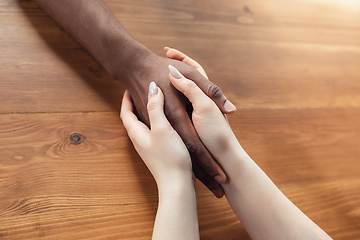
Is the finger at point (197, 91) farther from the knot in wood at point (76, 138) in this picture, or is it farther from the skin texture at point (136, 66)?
the knot in wood at point (76, 138)

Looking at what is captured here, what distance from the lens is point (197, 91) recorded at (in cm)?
53

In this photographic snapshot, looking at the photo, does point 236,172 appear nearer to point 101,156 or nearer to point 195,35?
point 101,156

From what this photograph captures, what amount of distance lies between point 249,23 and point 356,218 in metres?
0.70

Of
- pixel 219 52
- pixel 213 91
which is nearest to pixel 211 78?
pixel 219 52

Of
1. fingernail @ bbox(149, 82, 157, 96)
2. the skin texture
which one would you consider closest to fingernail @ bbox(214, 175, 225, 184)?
the skin texture

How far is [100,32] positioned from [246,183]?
500 millimetres

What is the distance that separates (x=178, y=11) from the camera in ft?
2.57

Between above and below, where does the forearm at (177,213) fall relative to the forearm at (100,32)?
below

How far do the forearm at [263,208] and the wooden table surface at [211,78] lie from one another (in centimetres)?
10

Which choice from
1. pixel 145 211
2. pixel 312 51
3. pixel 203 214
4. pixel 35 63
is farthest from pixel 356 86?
pixel 35 63

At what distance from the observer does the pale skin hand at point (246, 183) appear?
526 mm

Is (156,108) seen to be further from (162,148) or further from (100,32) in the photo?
(100,32)

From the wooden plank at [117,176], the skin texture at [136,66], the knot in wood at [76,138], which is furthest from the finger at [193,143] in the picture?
the knot in wood at [76,138]

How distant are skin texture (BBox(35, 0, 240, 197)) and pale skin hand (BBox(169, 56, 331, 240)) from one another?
2cm
